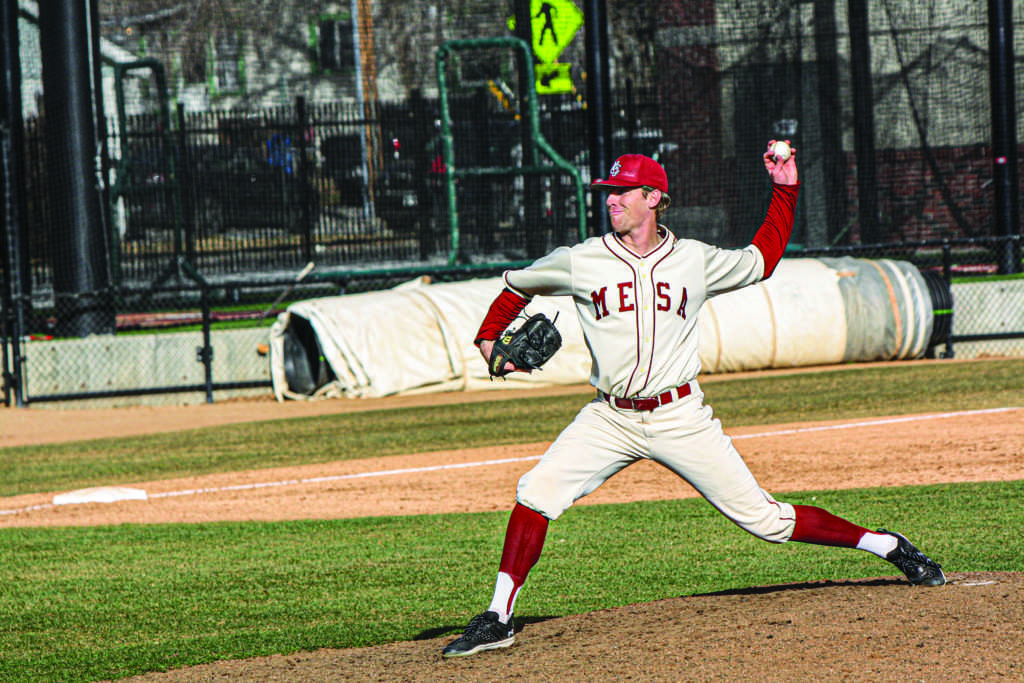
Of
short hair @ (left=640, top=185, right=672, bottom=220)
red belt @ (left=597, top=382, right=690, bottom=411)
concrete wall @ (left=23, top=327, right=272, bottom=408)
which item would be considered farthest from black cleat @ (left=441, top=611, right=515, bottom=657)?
concrete wall @ (left=23, top=327, right=272, bottom=408)

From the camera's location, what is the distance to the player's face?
4930 mm

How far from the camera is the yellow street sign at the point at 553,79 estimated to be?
19.4 metres

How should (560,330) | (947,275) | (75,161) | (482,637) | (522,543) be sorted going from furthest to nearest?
(75,161) → (947,275) → (560,330) → (522,543) → (482,637)

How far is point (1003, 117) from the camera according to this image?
1798cm

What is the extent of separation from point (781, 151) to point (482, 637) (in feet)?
7.55

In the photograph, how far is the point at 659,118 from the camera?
63.8 ft

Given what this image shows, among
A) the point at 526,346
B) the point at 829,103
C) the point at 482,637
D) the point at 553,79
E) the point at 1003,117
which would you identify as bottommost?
the point at 482,637

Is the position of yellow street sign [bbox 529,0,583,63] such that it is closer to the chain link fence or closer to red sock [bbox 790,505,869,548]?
the chain link fence

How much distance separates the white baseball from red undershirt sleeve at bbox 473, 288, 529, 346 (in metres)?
1.19

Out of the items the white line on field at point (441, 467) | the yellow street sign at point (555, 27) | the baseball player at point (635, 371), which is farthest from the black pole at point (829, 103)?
the baseball player at point (635, 371)

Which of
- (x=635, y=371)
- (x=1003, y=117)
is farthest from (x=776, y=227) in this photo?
(x=1003, y=117)

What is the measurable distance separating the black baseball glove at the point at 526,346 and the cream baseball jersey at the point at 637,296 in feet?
0.59

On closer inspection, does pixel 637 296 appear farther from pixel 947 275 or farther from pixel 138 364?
pixel 947 275

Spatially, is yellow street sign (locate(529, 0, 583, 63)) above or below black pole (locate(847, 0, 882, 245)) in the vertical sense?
above
